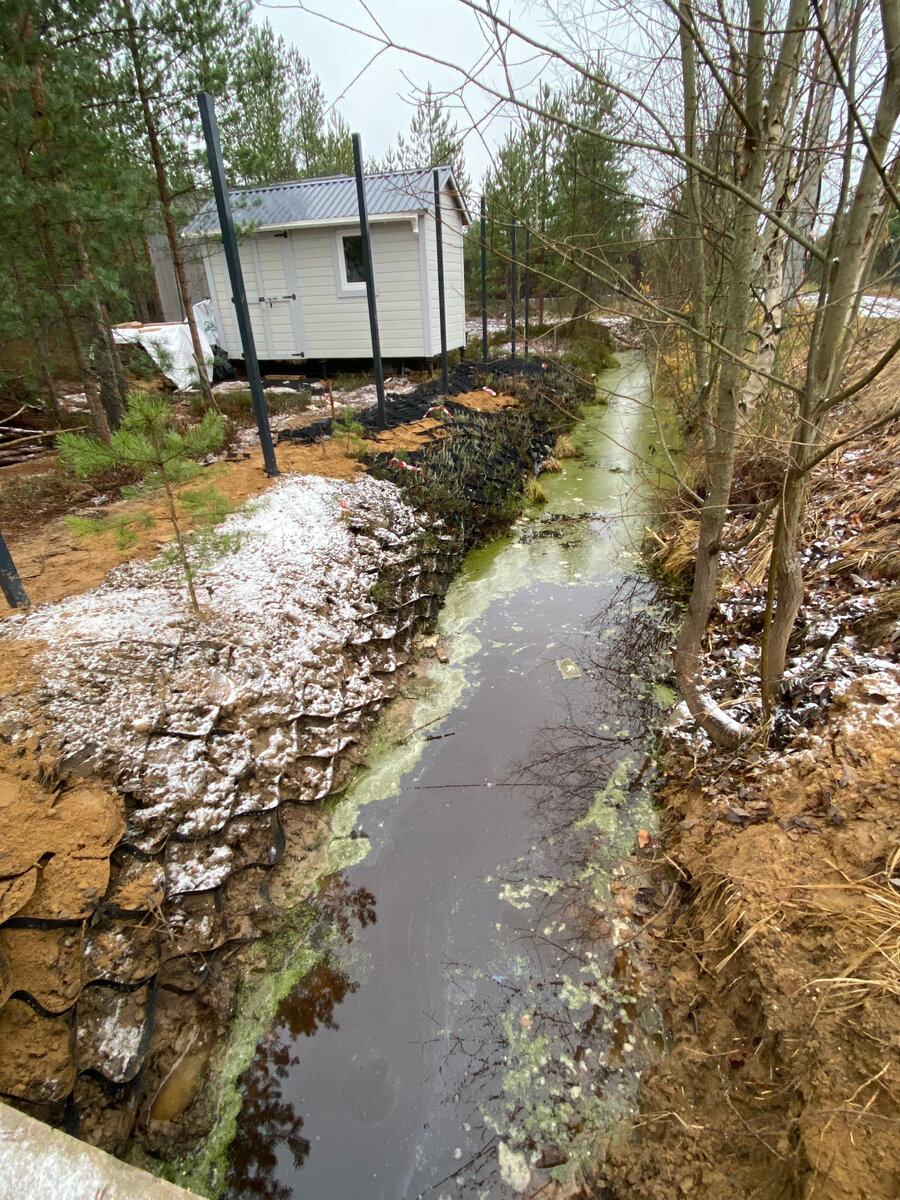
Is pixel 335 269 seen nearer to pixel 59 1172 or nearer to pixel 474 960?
pixel 474 960

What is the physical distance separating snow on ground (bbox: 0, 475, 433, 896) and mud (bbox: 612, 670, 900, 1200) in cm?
170

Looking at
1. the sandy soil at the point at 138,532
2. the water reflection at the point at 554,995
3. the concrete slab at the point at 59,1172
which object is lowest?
the water reflection at the point at 554,995

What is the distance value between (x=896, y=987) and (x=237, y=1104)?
1955 mm

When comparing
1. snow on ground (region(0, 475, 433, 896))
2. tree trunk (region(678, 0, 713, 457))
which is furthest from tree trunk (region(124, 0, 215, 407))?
tree trunk (region(678, 0, 713, 457))

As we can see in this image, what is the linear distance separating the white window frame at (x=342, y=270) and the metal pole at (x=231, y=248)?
16.2ft

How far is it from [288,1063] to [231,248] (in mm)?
4823

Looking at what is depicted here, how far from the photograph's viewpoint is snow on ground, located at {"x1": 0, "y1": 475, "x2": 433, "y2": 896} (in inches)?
96.8

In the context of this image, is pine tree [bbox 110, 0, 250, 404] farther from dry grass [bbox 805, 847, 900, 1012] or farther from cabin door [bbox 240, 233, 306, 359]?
dry grass [bbox 805, 847, 900, 1012]

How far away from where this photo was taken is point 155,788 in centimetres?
246

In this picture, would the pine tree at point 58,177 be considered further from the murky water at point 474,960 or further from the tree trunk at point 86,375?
the murky water at point 474,960

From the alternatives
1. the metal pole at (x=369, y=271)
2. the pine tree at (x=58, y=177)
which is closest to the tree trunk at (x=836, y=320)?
the pine tree at (x=58, y=177)

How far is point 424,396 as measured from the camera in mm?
8016

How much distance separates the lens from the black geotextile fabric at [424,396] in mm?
6285

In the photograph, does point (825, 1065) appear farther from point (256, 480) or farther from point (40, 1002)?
point (256, 480)
